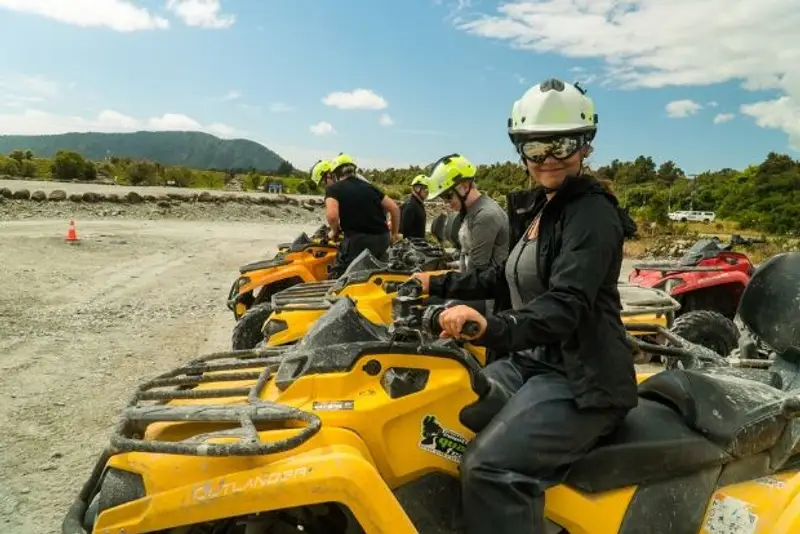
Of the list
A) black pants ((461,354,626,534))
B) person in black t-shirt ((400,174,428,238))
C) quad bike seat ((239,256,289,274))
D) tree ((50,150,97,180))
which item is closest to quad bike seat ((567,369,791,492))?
black pants ((461,354,626,534))

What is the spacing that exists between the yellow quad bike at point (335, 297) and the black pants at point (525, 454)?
3.33 metres

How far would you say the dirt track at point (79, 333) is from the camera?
534 cm

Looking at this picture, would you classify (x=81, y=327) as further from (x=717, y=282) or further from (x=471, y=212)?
(x=717, y=282)

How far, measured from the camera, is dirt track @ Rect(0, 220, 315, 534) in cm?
534

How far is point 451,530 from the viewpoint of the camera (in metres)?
2.83

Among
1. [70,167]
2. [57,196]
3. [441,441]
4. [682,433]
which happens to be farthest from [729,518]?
[70,167]

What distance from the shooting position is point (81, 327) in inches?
397

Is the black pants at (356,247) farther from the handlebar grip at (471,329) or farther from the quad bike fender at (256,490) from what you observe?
the quad bike fender at (256,490)

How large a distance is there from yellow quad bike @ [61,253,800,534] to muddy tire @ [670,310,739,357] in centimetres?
516

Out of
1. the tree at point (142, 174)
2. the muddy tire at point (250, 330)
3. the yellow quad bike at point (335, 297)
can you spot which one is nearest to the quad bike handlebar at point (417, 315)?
the yellow quad bike at point (335, 297)

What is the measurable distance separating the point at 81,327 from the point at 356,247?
4.17 metres

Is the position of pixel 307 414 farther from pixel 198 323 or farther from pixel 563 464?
pixel 198 323

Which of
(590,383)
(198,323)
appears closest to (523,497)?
(590,383)

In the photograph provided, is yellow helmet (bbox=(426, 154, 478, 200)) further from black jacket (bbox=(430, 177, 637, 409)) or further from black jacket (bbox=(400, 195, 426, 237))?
black jacket (bbox=(400, 195, 426, 237))
